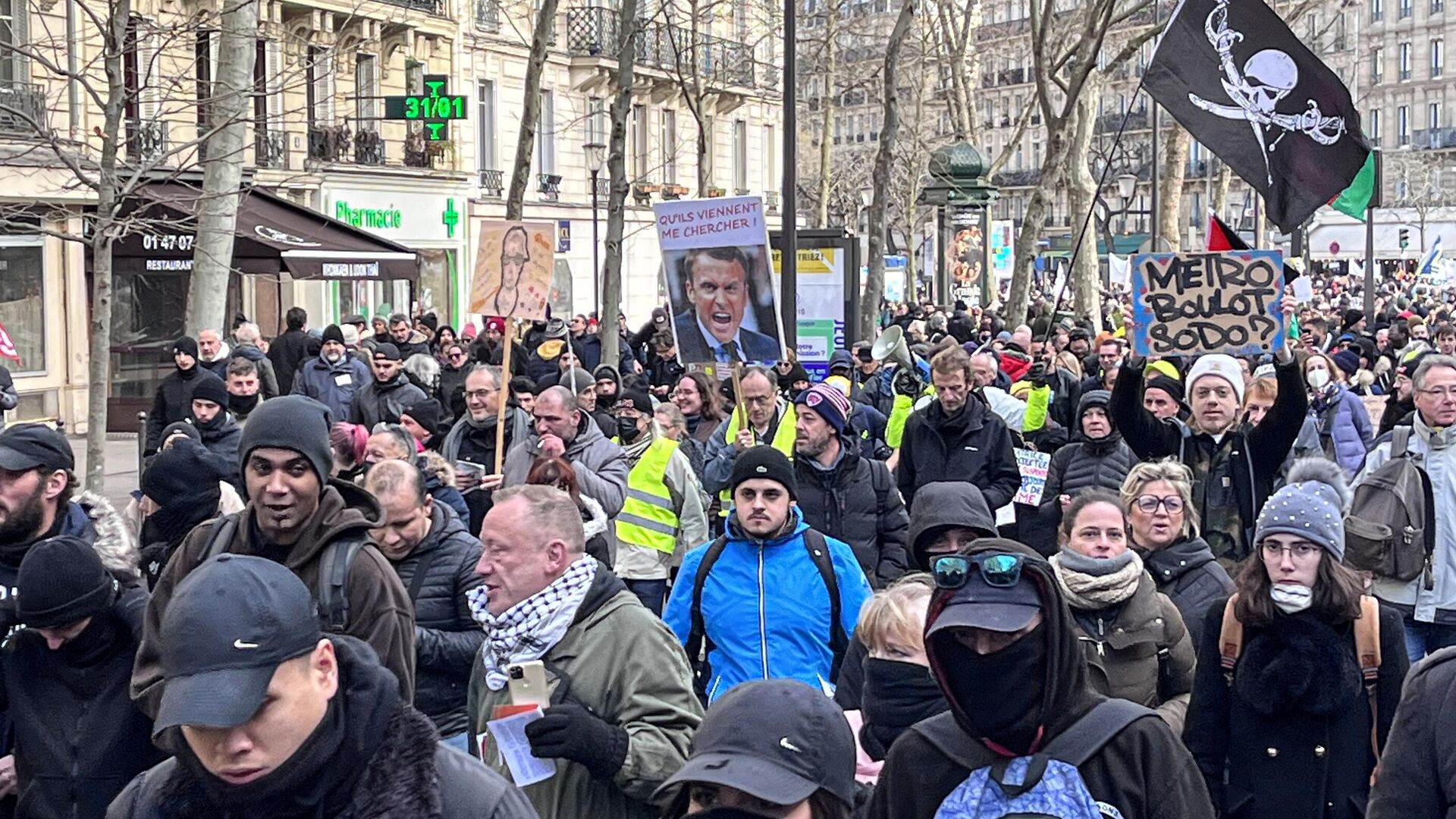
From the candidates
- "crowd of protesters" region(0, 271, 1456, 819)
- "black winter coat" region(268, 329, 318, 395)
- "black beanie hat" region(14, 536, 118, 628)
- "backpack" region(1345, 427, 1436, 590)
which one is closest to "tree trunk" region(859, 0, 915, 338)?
"black winter coat" region(268, 329, 318, 395)

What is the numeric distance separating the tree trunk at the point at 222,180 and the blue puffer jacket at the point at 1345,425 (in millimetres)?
7706

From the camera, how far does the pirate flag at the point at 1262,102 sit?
940 centimetres

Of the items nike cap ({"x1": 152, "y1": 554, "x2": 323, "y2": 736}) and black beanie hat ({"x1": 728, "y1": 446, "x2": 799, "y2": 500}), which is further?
black beanie hat ({"x1": 728, "y1": 446, "x2": 799, "y2": 500})

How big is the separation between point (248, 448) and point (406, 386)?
7.39m

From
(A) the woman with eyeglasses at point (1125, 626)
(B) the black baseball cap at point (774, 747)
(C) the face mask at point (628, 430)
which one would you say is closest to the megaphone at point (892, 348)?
(C) the face mask at point (628, 430)

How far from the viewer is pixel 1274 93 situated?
9.61 metres

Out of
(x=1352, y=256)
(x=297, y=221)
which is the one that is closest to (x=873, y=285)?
(x=297, y=221)

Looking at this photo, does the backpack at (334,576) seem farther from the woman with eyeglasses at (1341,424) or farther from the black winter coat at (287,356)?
the black winter coat at (287,356)

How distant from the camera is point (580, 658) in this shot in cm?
426

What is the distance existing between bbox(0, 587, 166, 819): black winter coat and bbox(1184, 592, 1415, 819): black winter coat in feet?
8.73

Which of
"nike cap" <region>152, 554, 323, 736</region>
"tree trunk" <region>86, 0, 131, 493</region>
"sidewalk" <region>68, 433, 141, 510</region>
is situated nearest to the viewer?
"nike cap" <region>152, 554, 323, 736</region>

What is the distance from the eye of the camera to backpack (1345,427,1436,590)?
23.1ft

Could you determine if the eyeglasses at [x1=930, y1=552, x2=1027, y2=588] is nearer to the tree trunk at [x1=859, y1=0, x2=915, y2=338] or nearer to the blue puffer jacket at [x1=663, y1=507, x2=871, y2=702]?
the blue puffer jacket at [x1=663, y1=507, x2=871, y2=702]

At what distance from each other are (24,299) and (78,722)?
864 inches
